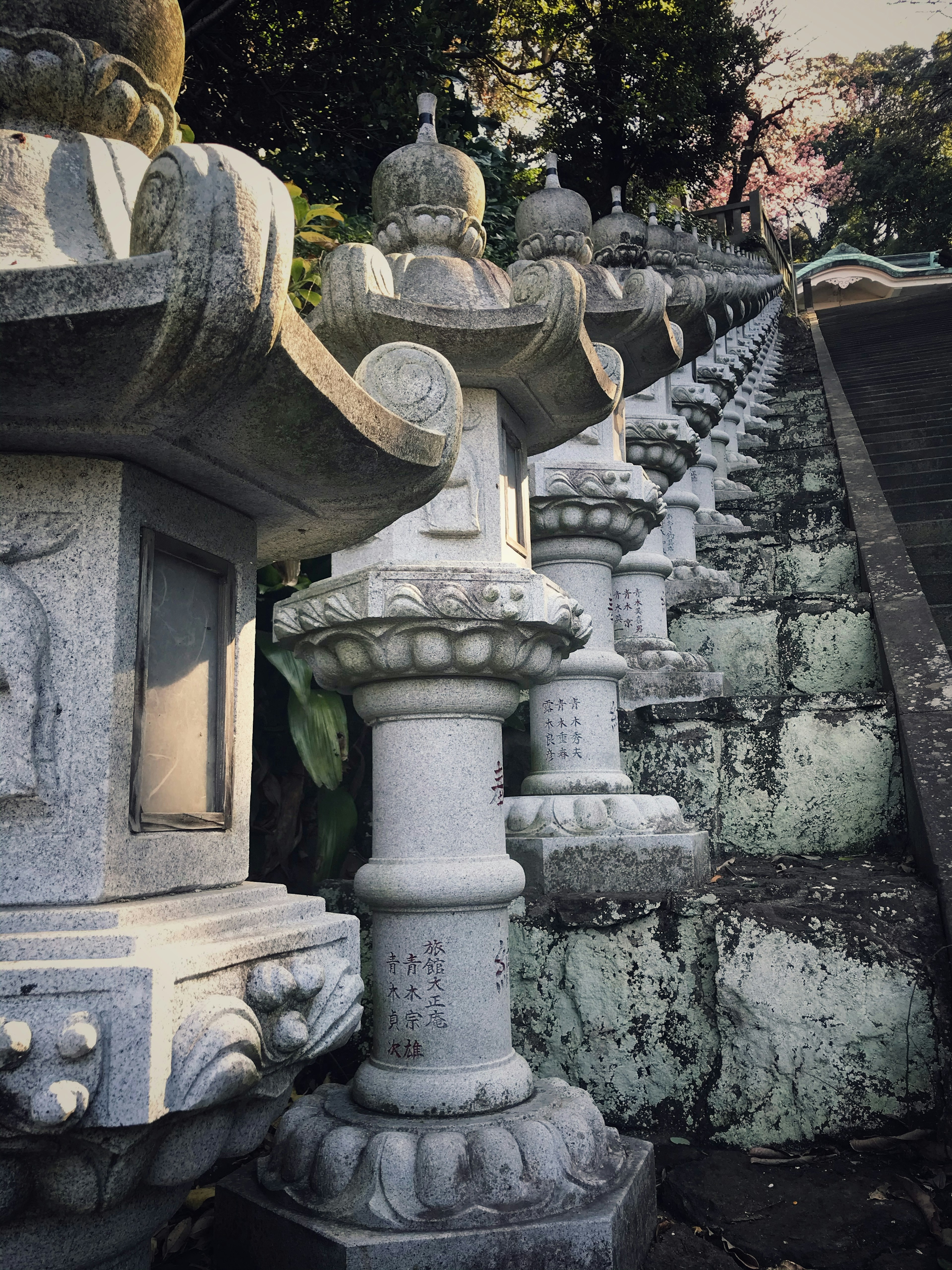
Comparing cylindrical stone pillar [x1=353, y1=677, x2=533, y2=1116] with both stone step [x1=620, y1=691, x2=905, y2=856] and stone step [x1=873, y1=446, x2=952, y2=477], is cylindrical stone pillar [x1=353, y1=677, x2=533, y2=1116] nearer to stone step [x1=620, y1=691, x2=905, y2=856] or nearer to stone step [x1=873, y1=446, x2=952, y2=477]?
stone step [x1=620, y1=691, x2=905, y2=856]

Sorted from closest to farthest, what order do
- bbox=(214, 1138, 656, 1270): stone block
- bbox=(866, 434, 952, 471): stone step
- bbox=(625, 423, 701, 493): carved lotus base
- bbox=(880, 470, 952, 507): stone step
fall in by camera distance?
1. bbox=(214, 1138, 656, 1270): stone block
2. bbox=(625, 423, 701, 493): carved lotus base
3. bbox=(880, 470, 952, 507): stone step
4. bbox=(866, 434, 952, 471): stone step

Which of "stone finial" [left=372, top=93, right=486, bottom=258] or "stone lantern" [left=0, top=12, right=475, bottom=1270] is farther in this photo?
"stone finial" [left=372, top=93, right=486, bottom=258]

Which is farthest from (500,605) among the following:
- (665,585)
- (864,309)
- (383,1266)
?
(864,309)

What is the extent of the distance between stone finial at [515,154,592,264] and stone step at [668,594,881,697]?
1.96 metres

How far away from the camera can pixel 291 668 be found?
3611 millimetres

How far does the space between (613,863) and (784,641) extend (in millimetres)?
1976

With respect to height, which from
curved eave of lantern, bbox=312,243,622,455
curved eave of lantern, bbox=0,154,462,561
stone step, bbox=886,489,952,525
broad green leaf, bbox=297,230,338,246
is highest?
broad green leaf, bbox=297,230,338,246

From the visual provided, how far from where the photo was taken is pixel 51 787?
1628 millimetres

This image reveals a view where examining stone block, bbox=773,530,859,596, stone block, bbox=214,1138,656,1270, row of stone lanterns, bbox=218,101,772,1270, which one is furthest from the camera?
stone block, bbox=773,530,859,596

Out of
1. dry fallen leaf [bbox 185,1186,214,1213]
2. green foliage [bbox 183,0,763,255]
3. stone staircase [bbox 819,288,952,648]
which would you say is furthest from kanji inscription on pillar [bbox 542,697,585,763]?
green foliage [bbox 183,0,763,255]

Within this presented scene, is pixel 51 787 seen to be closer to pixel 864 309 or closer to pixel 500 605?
pixel 500 605

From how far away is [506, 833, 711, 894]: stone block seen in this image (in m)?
3.29

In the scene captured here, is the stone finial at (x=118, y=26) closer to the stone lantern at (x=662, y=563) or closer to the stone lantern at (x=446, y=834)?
the stone lantern at (x=446, y=834)

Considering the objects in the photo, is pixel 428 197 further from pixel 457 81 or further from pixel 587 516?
pixel 457 81
